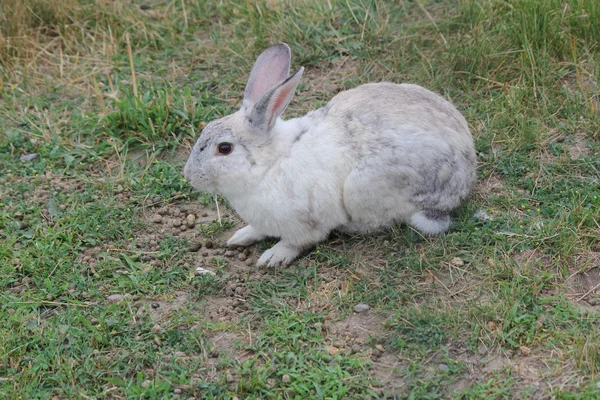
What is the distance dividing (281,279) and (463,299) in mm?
1007

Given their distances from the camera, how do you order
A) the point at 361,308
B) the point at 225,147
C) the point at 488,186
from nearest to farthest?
the point at 361,308
the point at 225,147
the point at 488,186

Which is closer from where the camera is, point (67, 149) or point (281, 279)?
point (281, 279)

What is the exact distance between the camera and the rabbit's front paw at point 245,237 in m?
4.73

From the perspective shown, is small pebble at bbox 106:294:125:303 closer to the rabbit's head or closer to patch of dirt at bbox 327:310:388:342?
the rabbit's head

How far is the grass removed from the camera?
378cm

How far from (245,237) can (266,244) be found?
0.14m

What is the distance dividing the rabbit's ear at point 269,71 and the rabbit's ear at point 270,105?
234 mm

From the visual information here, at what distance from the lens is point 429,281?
4273mm

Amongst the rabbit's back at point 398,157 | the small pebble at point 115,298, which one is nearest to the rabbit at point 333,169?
the rabbit's back at point 398,157

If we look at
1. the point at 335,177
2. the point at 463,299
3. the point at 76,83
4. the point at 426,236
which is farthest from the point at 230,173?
the point at 76,83

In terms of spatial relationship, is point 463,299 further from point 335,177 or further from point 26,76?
point 26,76

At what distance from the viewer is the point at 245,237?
15.5ft

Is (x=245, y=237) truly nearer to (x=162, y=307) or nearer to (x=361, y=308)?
(x=162, y=307)

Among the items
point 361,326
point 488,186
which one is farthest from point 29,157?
point 488,186
